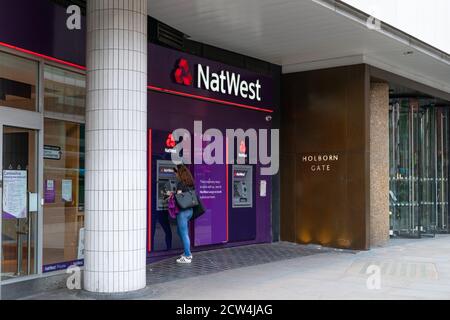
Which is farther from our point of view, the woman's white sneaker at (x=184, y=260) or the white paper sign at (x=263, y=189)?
the white paper sign at (x=263, y=189)

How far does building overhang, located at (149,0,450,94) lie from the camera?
8.63 metres

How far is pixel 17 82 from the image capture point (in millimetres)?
7152

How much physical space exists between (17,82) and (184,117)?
3636 millimetres

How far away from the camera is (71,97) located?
26.2 feet

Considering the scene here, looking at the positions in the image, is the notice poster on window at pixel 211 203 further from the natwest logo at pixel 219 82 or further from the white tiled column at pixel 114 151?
the white tiled column at pixel 114 151

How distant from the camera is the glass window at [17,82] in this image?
698 centimetres

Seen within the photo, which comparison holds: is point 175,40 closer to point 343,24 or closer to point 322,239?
point 343,24

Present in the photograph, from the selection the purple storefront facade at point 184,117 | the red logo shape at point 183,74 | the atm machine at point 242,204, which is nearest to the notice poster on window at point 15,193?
the purple storefront facade at point 184,117

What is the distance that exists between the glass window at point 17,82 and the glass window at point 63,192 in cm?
43

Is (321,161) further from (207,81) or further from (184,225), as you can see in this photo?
(184,225)

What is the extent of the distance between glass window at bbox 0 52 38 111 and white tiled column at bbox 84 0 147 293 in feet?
2.93

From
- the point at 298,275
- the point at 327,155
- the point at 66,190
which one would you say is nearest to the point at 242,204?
the point at 327,155

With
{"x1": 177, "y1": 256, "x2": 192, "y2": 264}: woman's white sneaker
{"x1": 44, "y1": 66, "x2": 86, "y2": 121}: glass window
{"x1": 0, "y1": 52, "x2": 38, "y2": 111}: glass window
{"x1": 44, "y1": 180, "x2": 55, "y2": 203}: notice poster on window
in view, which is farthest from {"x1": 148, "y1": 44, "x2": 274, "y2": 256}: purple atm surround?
{"x1": 0, "y1": 52, "x2": 38, "y2": 111}: glass window

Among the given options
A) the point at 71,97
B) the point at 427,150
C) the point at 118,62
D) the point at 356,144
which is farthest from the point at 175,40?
the point at 427,150
